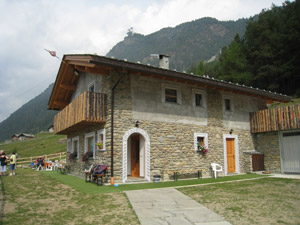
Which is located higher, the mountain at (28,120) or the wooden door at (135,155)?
the mountain at (28,120)

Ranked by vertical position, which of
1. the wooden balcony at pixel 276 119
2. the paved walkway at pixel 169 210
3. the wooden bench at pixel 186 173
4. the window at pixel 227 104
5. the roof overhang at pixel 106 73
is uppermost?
the roof overhang at pixel 106 73

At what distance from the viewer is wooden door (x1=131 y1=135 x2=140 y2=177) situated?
12336 millimetres

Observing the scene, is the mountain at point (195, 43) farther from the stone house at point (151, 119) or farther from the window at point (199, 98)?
the window at point (199, 98)

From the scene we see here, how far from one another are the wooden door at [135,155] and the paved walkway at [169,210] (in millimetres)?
3920

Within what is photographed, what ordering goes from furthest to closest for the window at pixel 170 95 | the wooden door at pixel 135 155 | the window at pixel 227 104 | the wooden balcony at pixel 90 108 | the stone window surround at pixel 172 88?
the window at pixel 227 104, the window at pixel 170 95, the stone window surround at pixel 172 88, the wooden door at pixel 135 155, the wooden balcony at pixel 90 108

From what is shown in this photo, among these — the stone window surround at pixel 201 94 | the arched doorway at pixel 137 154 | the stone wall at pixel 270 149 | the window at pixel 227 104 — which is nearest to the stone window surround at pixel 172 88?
the stone window surround at pixel 201 94

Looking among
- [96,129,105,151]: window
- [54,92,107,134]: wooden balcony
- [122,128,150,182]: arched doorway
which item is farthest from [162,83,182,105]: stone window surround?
[96,129,105,151]: window

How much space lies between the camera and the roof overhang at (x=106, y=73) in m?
10.2

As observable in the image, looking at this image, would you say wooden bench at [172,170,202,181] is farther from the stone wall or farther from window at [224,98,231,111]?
the stone wall

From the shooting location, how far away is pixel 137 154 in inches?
492

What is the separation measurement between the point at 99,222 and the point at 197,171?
8.27 metres

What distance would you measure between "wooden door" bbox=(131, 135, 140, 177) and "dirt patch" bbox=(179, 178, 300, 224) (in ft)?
12.9

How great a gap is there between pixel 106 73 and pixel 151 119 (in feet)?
9.86

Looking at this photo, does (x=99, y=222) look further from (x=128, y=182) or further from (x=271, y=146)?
(x=271, y=146)
